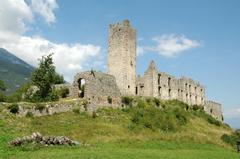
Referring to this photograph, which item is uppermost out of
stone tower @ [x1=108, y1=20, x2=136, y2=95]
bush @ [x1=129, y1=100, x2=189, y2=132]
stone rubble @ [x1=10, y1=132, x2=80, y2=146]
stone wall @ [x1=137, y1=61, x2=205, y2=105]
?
stone tower @ [x1=108, y1=20, x2=136, y2=95]

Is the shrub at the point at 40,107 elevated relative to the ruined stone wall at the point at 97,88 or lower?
lower

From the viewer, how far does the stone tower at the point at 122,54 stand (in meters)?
61.4

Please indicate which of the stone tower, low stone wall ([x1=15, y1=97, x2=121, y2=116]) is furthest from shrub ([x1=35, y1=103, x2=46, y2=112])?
the stone tower

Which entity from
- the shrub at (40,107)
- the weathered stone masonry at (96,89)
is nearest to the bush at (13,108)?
the shrub at (40,107)

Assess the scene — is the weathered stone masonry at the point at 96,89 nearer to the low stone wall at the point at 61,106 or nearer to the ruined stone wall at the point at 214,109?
the low stone wall at the point at 61,106

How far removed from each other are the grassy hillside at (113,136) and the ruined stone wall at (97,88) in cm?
168

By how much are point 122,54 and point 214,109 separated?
3455 centimetres

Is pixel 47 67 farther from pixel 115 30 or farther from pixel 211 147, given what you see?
pixel 211 147

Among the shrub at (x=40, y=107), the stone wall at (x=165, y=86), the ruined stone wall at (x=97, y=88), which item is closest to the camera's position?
the shrub at (x=40, y=107)

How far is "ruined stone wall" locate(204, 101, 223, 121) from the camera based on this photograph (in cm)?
8590

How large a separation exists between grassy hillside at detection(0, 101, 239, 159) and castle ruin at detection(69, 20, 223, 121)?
3.56 metres

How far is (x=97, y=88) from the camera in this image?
166 feet

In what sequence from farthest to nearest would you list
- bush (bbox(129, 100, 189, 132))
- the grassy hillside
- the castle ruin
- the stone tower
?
the stone tower
the castle ruin
bush (bbox(129, 100, 189, 132))
the grassy hillside

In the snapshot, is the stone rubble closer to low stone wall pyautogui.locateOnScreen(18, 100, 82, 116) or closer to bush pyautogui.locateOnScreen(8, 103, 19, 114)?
bush pyautogui.locateOnScreen(8, 103, 19, 114)
